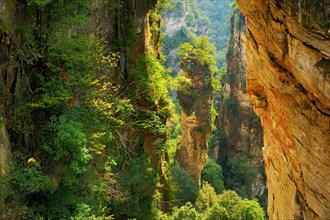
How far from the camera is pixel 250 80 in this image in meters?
12.1

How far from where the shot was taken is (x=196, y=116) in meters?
25.7

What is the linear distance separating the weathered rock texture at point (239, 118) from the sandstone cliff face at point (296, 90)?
64.2 feet

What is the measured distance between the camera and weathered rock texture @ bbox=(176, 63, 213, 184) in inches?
1006

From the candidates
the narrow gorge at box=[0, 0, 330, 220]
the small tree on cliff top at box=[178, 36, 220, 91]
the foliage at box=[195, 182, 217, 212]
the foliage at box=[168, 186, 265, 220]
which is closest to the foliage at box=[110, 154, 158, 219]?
the narrow gorge at box=[0, 0, 330, 220]

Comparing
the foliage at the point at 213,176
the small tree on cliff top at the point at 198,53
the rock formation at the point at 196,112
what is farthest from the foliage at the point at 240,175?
the small tree on cliff top at the point at 198,53

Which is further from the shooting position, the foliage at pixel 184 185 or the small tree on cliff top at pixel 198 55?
the small tree on cliff top at pixel 198 55

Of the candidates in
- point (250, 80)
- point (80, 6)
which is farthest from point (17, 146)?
Answer: point (250, 80)

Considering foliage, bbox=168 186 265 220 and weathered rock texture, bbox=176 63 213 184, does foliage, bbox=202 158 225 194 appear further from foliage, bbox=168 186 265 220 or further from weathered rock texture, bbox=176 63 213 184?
foliage, bbox=168 186 265 220

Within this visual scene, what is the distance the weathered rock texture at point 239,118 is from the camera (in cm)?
3067

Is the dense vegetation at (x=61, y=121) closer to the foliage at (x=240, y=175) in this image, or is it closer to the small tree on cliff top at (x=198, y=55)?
the small tree on cliff top at (x=198, y=55)

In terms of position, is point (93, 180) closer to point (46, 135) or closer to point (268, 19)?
point (46, 135)

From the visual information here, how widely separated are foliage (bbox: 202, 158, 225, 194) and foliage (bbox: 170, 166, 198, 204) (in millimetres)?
3967

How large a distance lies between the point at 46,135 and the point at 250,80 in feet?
21.5

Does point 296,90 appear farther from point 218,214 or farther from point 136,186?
point 218,214
